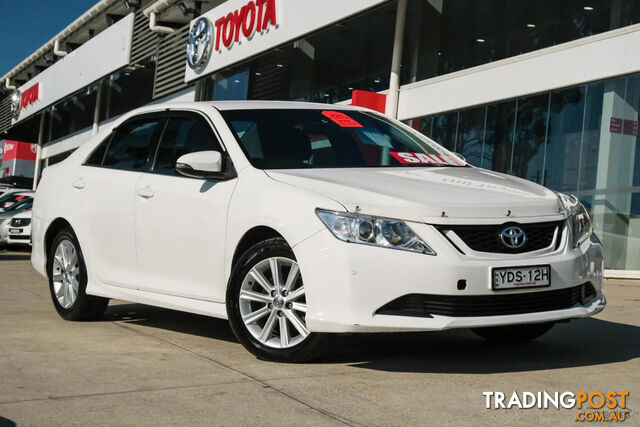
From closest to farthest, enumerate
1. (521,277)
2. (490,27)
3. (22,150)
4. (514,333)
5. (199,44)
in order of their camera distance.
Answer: (521,277)
(514,333)
(490,27)
(199,44)
(22,150)

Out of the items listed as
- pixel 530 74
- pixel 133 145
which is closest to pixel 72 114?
pixel 530 74

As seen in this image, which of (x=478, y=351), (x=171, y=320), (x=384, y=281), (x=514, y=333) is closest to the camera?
(x=384, y=281)

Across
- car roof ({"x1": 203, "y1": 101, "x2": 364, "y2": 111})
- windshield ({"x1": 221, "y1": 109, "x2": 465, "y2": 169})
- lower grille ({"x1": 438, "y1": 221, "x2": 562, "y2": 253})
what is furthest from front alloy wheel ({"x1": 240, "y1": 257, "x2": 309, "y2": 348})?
car roof ({"x1": 203, "y1": 101, "x2": 364, "y2": 111})

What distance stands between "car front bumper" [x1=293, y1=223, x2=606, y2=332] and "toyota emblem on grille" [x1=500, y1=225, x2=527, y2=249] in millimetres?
67

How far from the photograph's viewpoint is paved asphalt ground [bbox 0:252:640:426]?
384 cm

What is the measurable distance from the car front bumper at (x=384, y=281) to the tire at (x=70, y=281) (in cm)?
259

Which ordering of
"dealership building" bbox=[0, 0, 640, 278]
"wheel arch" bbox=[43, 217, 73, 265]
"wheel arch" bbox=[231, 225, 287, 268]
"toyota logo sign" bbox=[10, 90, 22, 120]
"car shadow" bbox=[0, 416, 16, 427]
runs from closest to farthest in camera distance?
1. "car shadow" bbox=[0, 416, 16, 427]
2. "wheel arch" bbox=[231, 225, 287, 268]
3. "wheel arch" bbox=[43, 217, 73, 265]
4. "dealership building" bbox=[0, 0, 640, 278]
5. "toyota logo sign" bbox=[10, 90, 22, 120]

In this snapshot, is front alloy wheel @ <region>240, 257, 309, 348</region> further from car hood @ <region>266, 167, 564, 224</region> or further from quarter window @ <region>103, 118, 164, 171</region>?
quarter window @ <region>103, 118, 164, 171</region>

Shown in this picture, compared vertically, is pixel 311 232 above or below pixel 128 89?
below

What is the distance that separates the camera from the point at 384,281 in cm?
467

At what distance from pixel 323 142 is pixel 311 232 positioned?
125cm

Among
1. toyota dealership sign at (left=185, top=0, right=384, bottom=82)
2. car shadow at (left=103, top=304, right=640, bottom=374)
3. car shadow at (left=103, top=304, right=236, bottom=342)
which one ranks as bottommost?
car shadow at (left=103, top=304, right=236, bottom=342)

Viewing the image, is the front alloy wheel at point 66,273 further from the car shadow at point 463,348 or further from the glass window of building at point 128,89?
the glass window of building at point 128,89

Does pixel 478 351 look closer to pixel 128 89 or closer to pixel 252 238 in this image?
pixel 252 238
